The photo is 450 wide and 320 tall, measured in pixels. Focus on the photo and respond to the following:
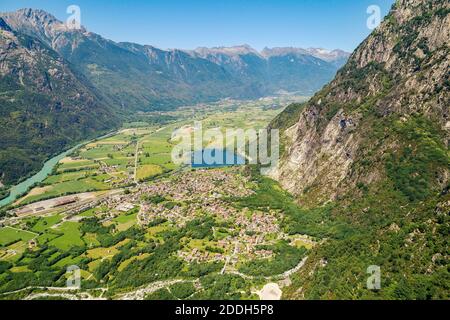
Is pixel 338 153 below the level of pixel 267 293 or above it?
above

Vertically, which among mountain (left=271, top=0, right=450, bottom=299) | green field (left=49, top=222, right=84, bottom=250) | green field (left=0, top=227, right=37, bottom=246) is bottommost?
green field (left=0, top=227, right=37, bottom=246)

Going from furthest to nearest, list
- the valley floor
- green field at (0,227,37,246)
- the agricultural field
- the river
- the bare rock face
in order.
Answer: the river < green field at (0,227,37,246) < the bare rock face < the agricultural field < the valley floor

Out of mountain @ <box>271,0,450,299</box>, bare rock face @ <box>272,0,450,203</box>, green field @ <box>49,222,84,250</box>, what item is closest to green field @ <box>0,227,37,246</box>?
green field @ <box>49,222,84,250</box>

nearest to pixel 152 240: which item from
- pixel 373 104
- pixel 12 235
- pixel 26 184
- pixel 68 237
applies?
pixel 68 237

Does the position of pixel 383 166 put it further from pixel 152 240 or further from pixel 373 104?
pixel 152 240

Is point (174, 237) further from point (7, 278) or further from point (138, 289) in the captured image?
point (7, 278)

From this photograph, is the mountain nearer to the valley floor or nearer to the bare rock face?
the bare rock face
